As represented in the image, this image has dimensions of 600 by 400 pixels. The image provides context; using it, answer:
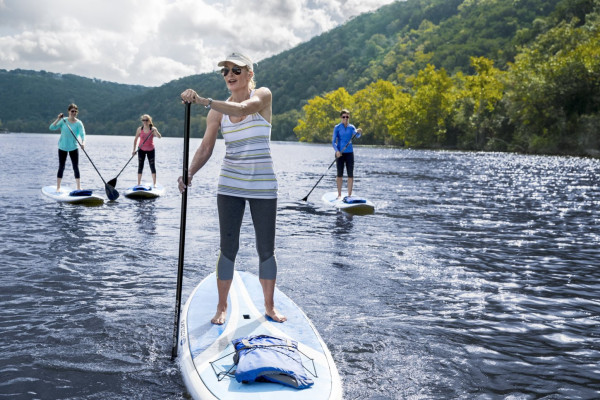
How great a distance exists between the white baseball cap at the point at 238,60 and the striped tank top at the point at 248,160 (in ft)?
1.54

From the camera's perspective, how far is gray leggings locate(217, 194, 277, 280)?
15.7 feet

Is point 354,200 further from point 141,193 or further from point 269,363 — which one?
point 269,363

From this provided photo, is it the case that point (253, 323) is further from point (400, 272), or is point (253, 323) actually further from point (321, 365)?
point (400, 272)

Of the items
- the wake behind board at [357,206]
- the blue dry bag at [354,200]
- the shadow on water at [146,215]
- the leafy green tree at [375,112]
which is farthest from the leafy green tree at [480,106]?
the shadow on water at [146,215]

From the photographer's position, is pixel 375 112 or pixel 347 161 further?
pixel 375 112

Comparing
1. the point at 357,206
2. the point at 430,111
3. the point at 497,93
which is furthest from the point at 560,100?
the point at 357,206

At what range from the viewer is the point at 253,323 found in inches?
194

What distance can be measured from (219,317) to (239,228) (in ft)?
3.11

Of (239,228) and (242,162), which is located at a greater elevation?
(242,162)

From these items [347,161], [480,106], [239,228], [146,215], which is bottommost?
[146,215]

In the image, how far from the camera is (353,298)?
6.85 metres

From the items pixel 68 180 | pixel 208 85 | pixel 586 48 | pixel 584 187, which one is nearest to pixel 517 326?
pixel 584 187

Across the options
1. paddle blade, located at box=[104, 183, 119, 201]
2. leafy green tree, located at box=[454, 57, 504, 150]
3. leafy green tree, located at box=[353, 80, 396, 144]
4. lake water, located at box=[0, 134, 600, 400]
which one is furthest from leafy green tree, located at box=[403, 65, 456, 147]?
paddle blade, located at box=[104, 183, 119, 201]

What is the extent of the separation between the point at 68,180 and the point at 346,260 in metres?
21.0
